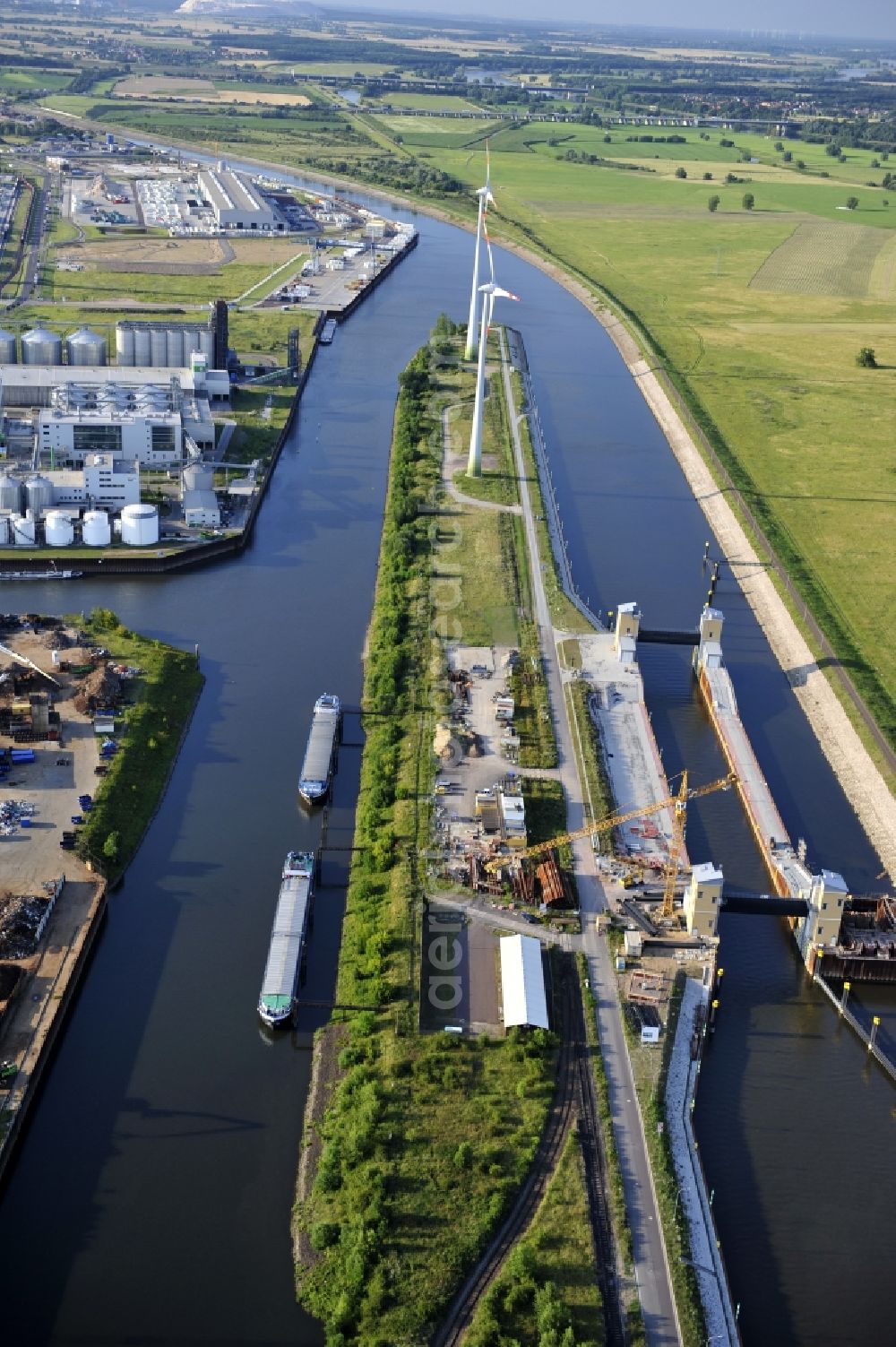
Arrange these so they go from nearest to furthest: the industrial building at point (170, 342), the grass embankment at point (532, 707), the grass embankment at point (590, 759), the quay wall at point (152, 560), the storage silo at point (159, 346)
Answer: the grass embankment at point (590, 759) → the grass embankment at point (532, 707) → the quay wall at point (152, 560) → the industrial building at point (170, 342) → the storage silo at point (159, 346)

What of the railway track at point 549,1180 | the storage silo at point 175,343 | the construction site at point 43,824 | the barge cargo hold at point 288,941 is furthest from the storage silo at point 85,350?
the railway track at point 549,1180

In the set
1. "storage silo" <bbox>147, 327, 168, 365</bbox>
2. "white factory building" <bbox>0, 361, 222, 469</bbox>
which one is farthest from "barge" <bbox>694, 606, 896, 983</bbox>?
"storage silo" <bbox>147, 327, 168, 365</bbox>

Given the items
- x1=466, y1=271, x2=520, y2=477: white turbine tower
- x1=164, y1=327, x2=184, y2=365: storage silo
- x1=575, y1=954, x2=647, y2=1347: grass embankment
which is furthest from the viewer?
x1=164, y1=327, x2=184, y2=365: storage silo

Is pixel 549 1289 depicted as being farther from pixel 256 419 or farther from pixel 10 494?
pixel 256 419

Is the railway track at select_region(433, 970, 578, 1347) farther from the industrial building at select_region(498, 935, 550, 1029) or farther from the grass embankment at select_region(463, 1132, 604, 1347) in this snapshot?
the industrial building at select_region(498, 935, 550, 1029)

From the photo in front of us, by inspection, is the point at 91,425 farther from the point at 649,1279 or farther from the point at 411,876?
the point at 649,1279

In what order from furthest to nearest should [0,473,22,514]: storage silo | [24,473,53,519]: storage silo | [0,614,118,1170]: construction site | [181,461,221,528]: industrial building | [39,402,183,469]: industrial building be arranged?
[39,402,183,469]: industrial building, [181,461,221,528]: industrial building, [24,473,53,519]: storage silo, [0,473,22,514]: storage silo, [0,614,118,1170]: construction site

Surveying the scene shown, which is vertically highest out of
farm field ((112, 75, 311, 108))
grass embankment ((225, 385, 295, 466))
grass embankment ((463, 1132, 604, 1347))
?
grass embankment ((463, 1132, 604, 1347))

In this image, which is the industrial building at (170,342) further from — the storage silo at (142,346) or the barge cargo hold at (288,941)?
the barge cargo hold at (288,941)
